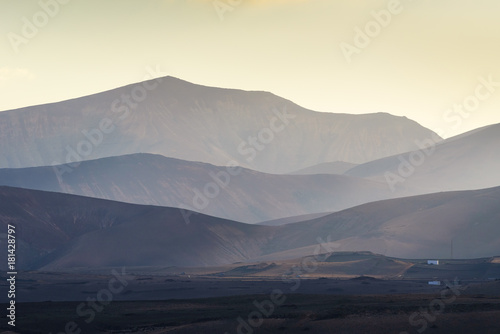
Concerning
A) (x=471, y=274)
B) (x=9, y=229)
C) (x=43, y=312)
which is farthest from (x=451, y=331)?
(x=9, y=229)

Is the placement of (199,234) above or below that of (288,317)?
above

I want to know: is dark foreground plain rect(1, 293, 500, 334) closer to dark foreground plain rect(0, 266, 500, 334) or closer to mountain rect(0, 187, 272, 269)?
dark foreground plain rect(0, 266, 500, 334)

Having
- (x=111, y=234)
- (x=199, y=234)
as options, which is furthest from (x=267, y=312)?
(x=199, y=234)

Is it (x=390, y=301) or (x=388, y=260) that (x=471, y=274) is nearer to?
(x=388, y=260)

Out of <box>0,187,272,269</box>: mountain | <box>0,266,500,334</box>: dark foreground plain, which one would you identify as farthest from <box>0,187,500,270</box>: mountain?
<box>0,266,500,334</box>: dark foreground plain

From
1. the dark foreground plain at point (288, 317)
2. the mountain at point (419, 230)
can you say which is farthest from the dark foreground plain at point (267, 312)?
the mountain at point (419, 230)

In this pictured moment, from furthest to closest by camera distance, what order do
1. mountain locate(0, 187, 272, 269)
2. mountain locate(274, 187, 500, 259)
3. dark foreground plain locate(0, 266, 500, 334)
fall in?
mountain locate(274, 187, 500, 259) → mountain locate(0, 187, 272, 269) → dark foreground plain locate(0, 266, 500, 334)

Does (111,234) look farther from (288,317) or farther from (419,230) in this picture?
(288,317)

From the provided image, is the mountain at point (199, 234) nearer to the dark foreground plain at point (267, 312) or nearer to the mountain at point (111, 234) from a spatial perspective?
the mountain at point (111, 234)

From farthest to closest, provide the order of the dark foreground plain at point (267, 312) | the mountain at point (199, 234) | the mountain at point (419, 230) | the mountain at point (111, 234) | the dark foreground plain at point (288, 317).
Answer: the mountain at point (419, 230) < the mountain at point (199, 234) < the mountain at point (111, 234) < the dark foreground plain at point (267, 312) < the dark foreground plain at point (288, 317)
